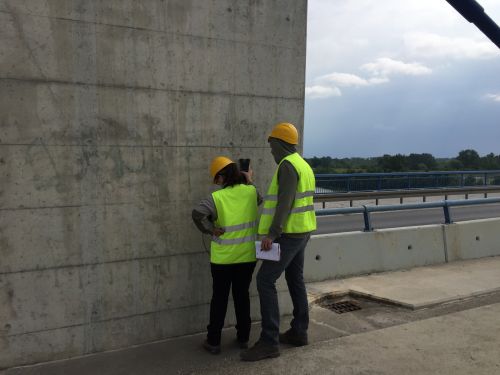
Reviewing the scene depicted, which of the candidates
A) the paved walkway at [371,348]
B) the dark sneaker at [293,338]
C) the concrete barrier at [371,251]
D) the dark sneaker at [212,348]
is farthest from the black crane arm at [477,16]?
the concrete barrier at [371,251]

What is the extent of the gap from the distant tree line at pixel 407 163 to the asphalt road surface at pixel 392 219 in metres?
2.58

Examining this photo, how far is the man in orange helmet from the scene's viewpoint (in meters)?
4.17

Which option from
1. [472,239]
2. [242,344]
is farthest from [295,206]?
[472,239]

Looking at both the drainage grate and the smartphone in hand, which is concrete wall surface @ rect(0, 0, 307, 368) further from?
the drainage grate

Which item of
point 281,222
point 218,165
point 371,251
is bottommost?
point 371,251

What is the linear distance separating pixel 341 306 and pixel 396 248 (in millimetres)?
2357

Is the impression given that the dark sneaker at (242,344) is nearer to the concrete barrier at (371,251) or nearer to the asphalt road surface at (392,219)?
the concrete barrier at (371,251)

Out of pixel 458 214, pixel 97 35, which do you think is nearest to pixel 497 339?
pixel 97 35

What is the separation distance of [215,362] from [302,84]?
303cm

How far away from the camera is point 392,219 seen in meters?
16.5

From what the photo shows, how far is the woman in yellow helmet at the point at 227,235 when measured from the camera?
14.1 ft

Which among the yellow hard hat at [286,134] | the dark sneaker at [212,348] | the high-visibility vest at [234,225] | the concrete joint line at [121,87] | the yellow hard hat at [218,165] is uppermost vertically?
the concrete joint line at [121,87]

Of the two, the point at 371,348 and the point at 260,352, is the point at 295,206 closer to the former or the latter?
the point at 260,352

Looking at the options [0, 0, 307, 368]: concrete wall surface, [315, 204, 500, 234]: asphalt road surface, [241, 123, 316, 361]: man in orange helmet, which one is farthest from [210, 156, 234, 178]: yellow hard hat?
[315, 204, 500, 234]: asphalt road surface
